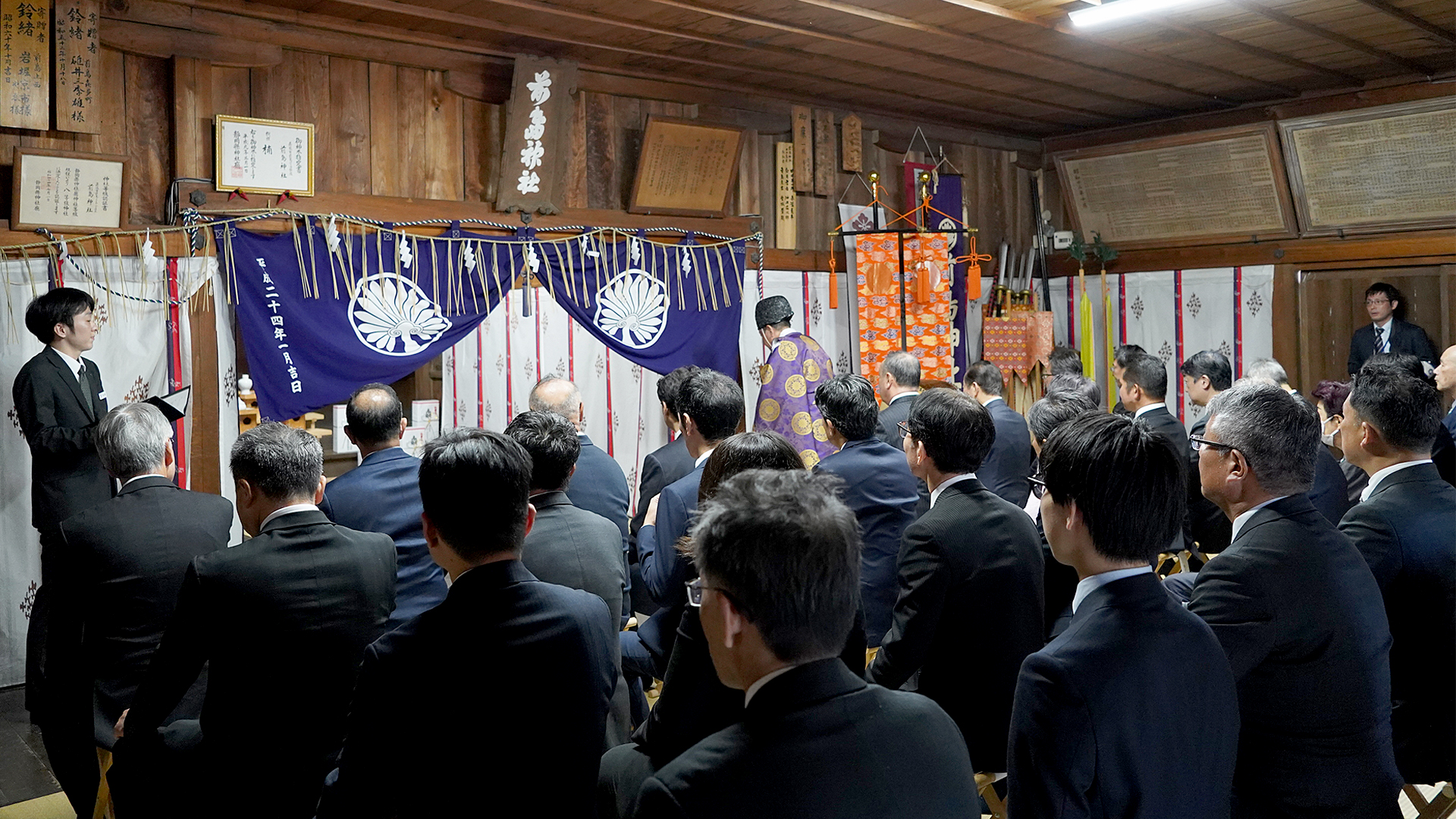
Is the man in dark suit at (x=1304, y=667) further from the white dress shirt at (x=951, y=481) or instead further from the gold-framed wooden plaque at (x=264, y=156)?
the gold-framed wooden plaque at (x=264, y=156)

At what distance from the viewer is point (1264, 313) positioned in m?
7.36

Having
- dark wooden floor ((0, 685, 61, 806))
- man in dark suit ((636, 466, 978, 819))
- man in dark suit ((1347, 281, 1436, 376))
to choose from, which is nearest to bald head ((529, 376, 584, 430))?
dark wooden floor ((0, 685, 61, 806))

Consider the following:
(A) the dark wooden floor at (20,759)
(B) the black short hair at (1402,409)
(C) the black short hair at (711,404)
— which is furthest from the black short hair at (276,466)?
(B) the black short hair at (1402,409)

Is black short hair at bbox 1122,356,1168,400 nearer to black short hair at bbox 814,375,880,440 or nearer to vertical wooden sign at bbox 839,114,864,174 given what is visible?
black short hair at bbox 814,375,880,440

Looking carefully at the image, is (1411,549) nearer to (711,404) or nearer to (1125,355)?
(711,404)

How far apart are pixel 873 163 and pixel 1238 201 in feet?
8.10

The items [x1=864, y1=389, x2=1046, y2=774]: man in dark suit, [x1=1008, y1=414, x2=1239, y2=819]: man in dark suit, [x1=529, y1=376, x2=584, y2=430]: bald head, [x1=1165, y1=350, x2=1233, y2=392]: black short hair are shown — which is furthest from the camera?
[x1=1165, y1=350, x2=1233, y2=392]: black short hair

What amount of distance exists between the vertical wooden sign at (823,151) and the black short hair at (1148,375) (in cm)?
276

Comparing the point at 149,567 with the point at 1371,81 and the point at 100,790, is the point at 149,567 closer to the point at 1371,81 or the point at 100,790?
the point at 100,790

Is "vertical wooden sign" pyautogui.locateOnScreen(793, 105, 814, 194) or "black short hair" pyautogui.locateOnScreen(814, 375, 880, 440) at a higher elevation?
"vertical wooden sign" pyautogui.locateOnScreen(793, 105, 814, 194)

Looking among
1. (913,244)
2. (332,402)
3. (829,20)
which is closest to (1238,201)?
(913,244)

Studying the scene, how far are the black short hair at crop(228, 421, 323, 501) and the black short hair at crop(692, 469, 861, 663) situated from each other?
4.35ft

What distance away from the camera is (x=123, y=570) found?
263cm

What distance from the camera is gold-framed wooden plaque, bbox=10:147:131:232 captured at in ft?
14.4
